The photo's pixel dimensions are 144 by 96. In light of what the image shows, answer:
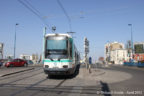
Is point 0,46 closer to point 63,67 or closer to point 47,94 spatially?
point 63,67

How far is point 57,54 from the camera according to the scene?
13383mm

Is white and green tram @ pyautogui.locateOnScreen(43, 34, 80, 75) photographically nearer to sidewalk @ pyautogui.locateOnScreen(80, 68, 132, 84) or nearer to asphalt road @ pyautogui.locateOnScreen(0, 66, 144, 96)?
asphalt road @ pyautogui.locateOnScreen(0, 66, 144, 96)

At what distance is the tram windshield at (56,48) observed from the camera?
43.8 ft

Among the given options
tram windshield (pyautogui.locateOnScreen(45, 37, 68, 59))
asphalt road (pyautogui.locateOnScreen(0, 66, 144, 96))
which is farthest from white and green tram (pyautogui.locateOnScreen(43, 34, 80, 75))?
asphalt road (pyautogui.locateOnScreen(0, 66, 144, 96))

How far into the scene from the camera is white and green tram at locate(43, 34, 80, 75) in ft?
43.3

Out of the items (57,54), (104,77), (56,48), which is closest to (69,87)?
(57,54)

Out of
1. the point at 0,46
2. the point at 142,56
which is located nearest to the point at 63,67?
the point at 0,46

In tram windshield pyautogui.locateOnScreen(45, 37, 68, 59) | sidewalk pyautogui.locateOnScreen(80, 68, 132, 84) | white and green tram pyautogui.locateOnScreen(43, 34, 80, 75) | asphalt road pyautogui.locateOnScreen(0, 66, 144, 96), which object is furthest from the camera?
sidewalk pyautogui.locateOnScreen(80, 68, 132, 84)

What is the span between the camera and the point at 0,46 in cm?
5962

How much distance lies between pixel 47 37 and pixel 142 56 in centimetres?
7641

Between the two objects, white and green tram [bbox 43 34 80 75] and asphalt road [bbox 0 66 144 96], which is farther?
white and green tram [bbox 43 34 80 75]

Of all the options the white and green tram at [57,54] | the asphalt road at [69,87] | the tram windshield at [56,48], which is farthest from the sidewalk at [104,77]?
the tram windshield at [56,48]

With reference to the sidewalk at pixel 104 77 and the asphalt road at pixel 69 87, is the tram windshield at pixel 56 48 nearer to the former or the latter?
the asphalt road at pixel 69 87

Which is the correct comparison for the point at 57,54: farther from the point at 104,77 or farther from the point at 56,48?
the point at 104,77
